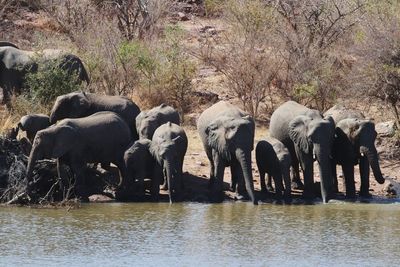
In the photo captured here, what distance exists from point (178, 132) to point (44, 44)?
882cm

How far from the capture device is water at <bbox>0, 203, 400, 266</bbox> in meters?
17.8

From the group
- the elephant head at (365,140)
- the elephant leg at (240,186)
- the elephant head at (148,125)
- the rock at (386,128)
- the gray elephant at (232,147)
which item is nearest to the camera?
the gray elephant at (232,147)

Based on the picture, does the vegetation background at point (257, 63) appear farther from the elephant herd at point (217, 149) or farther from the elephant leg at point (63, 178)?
the elephant leg at point (63, 178)

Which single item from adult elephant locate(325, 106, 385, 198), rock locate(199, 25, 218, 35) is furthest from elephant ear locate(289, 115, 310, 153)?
rock locate(199, 25, 218, 35)

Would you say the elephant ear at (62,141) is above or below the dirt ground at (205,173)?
above

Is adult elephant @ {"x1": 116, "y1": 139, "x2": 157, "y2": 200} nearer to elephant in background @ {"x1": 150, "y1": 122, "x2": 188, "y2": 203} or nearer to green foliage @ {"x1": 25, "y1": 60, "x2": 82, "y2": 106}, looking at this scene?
elephant in background @ {"x1": 150, "y1": 122, "x2": 188, "y2": 203}

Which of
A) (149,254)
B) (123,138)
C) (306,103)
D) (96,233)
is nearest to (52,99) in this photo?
(123,138)

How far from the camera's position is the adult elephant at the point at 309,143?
22641mm

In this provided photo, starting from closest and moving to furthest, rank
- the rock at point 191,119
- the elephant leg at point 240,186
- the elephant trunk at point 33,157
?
the elephant trunk at point 33,157 → the elephant leg at point 240,186 → the rock at point 191,119

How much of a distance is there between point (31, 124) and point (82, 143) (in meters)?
1.32

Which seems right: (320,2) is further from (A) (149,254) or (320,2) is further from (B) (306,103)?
(A) (149,254)

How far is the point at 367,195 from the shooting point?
2325cm

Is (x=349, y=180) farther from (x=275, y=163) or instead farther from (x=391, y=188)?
(x=275, y=163)

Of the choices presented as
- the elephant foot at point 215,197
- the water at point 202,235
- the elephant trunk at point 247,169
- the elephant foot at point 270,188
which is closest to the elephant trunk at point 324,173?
the water at point 202,235
